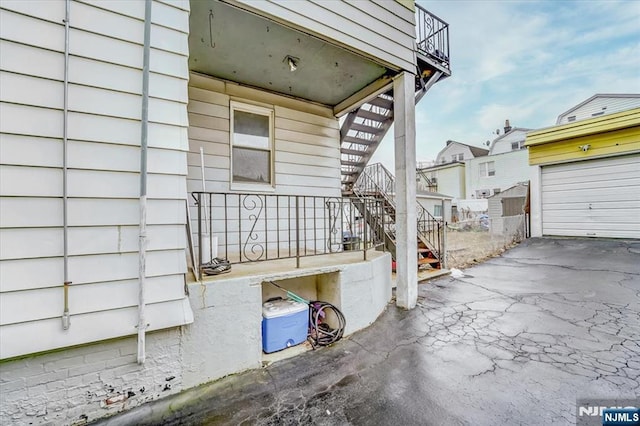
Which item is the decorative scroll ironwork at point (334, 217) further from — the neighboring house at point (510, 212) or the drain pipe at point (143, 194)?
the neighboring house at point (510, 212)

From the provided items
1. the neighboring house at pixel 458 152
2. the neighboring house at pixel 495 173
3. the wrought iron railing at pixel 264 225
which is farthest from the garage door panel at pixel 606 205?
the neighboring house at pixel 458 152

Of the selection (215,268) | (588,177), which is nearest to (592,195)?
(588,177)

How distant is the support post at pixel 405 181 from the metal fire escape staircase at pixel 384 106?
0.78 m

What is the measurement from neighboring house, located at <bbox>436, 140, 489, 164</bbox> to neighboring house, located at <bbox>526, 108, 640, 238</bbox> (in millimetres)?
18574

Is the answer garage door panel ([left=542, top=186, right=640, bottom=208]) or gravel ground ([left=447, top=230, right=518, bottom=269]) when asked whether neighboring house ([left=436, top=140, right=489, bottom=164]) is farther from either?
gravel ground ([left=447, top=230, right=518, bottom=269])

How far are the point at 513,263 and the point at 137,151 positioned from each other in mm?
7915

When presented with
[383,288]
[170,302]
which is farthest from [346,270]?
[170,302]

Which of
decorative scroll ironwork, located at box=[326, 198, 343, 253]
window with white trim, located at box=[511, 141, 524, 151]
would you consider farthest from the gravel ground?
window with white trim, located at box=[511, 141, 524, 151]

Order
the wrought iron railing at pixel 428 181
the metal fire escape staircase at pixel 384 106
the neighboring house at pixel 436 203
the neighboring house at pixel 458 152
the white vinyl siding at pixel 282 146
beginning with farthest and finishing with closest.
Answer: the wrought iron railing at pixel 428 181 → the neighboring house at pixel 458 152 → the neighboring house at pixel 436 203 → the metal fire escape staircase at pixel 384 106 → the white vinyl siding at pixel 282 146

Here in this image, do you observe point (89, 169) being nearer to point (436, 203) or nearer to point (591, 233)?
point (591, 233)

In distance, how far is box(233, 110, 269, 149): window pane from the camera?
164 inches

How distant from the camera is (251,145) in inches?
169

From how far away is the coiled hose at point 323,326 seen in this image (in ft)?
9.54

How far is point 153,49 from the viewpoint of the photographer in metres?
2.01
